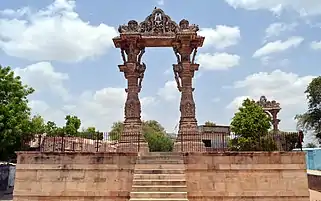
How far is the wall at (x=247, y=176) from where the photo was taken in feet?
46.7

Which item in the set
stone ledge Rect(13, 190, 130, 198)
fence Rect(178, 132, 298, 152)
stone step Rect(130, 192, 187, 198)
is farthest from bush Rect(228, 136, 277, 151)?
stone ledge Rect(13, 190, 130, 198)

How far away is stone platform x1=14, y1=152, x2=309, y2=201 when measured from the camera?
14.2 meters

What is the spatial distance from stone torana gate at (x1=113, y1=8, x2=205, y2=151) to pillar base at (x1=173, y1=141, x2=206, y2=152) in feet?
1.99

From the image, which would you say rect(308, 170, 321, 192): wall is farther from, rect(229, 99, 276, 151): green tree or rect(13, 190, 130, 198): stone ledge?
rect(13, 190, 130, 198): stone ledge

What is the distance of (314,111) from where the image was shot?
126 feet

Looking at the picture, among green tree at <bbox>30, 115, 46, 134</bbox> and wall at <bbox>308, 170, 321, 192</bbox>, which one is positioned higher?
green tree at <bbox>30, 115, 46, 134</bbox>

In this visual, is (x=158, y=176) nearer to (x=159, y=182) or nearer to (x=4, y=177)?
→ (x=159, y=182)

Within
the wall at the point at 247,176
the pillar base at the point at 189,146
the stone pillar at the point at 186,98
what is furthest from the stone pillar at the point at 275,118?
the wall at the point at 247,176

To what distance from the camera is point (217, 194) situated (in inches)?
561

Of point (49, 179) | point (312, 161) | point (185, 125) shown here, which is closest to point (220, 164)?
point (185, 125)

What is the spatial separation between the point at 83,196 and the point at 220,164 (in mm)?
6028

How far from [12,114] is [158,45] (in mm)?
9627

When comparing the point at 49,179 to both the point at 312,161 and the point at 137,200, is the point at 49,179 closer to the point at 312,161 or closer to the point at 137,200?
the point at 137,200

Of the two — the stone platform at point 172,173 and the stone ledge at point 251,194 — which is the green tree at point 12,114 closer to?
the stone platform at point 172,173
